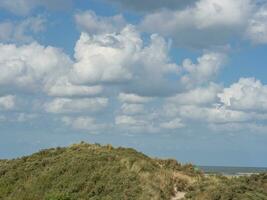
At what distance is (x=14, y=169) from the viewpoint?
4069 cm

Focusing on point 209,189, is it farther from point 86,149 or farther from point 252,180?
point 86,149

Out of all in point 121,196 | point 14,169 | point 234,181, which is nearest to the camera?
point 121,196

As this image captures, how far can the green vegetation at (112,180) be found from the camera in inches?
1287

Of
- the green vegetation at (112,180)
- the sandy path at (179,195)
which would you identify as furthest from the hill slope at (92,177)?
the sandy path at (179,195)

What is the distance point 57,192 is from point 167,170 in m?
7.87

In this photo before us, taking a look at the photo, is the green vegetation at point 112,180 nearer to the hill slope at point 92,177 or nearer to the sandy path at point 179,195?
the hill slope at point 92,177

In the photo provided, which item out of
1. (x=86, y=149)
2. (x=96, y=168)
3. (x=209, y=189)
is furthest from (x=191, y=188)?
(x=86, y=149)

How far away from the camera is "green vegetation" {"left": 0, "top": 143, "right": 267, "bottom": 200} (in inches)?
1287

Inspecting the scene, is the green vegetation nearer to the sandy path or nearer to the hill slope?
the hill slope

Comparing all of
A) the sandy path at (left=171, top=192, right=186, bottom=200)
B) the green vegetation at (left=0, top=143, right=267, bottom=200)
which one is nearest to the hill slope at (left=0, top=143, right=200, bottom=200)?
the green vegetation at (left=0, top=143, right=267, bottom=200)

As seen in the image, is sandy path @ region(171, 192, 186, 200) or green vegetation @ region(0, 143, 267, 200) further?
sandy path @ region(171, 192, 186, 200)

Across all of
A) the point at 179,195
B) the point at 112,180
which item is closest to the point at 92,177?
the point at 112,180

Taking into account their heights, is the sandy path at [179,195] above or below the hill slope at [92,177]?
below

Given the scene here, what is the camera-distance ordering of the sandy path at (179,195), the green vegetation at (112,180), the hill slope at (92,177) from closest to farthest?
the green vegetation at (112,180)
the hill slope at (92,177)
the sandy path at (179,195)
